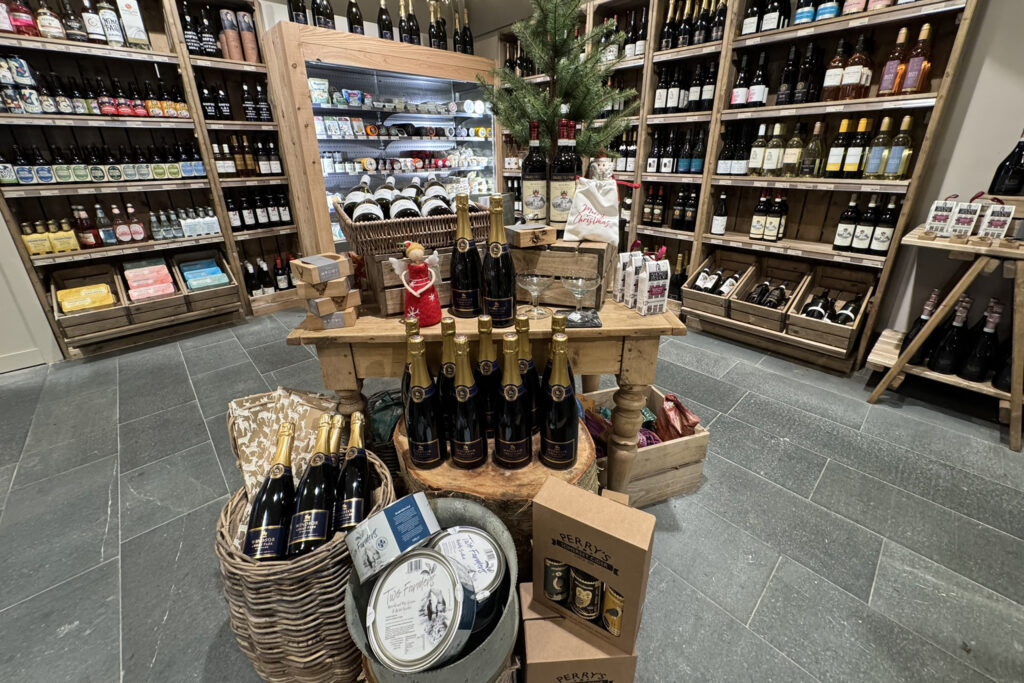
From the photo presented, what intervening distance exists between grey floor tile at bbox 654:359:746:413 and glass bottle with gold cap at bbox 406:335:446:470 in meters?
1.56

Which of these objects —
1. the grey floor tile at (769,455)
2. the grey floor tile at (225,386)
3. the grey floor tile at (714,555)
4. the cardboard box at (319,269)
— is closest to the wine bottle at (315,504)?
the cardboard box at (319,269)

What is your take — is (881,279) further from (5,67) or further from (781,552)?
(5,67)

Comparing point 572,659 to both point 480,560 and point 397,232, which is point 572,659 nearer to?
point 480,560

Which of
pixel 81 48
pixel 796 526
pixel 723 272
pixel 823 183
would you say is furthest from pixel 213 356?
pixel 823 183

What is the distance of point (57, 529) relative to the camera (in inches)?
65.4

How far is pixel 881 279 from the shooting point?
255cm

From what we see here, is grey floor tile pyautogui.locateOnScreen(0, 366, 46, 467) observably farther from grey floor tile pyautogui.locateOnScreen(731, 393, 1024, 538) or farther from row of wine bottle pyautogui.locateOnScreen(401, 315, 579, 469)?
grey floor tile pyautogui.locateOnScreen(731, 393, 1024, 538)

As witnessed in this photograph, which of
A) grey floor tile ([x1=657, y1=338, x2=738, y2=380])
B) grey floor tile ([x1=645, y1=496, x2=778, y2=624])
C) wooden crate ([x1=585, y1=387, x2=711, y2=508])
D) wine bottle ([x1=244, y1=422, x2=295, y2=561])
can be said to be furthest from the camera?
grey floor tile ([x1=657, y1=338, x2=738, y2=380])

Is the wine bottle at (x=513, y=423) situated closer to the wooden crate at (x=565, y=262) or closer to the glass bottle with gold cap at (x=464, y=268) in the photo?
the glass bottle with gold cap at (x=464, y=268)

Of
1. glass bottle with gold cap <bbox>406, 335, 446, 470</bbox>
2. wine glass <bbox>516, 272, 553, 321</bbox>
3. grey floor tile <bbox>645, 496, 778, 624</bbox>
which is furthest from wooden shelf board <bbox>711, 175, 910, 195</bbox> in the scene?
glass bottle with gold cap <bbox>406, 335, 446, 470</bbox>

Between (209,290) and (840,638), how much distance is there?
406 cm

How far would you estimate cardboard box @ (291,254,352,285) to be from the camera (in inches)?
45.7

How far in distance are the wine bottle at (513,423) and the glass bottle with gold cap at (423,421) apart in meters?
0.17

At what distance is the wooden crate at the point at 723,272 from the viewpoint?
3145 mm
